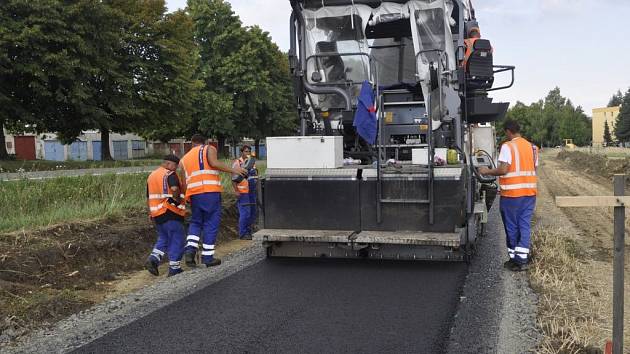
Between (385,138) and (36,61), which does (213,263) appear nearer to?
(385,138)

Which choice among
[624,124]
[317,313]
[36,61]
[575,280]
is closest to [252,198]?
[317,313]

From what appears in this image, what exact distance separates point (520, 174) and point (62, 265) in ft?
18.3

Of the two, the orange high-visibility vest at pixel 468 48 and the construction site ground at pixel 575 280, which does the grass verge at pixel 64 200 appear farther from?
the construction site ground at pixel 575 280

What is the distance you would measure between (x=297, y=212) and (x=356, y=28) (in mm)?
2781

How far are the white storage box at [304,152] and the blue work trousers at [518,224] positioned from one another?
206 centimetres

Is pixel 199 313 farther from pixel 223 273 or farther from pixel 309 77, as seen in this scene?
pixel 309 77

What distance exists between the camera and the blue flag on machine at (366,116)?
23.7ft

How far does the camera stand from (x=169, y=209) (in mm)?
7129

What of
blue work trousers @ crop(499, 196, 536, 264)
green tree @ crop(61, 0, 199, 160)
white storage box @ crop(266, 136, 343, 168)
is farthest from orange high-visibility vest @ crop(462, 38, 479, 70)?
green tree @ crop(61, 0, 199, 160)

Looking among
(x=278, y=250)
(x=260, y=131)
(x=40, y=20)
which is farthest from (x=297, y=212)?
(x=260, y=131)

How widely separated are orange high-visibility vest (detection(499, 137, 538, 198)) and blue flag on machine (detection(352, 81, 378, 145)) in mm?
1628

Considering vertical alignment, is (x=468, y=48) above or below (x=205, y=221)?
above

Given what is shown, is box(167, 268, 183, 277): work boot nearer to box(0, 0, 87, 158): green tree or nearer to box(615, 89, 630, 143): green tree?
box(0, 0, 87, 158): green tree

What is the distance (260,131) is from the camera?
132 ft
